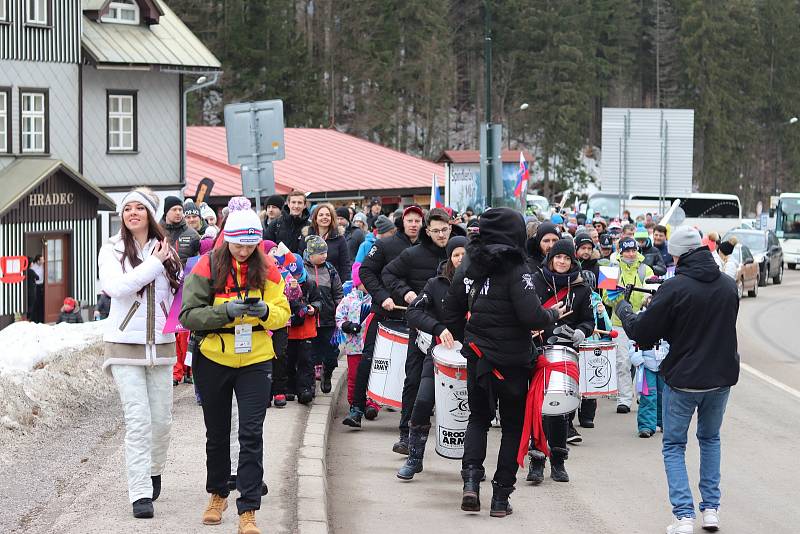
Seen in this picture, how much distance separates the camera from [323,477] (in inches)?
348

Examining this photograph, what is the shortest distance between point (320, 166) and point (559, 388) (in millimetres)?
40365

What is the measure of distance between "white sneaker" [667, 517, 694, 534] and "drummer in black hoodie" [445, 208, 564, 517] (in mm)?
1028

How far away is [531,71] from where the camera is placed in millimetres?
86062

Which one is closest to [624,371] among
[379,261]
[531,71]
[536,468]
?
[379,261]

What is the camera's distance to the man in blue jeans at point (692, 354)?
7.96m

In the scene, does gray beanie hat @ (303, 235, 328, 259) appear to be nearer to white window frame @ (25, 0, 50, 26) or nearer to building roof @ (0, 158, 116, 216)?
building roof @ (0, 158, 116, 216)

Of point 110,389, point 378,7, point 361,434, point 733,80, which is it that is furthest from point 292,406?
point 733,80

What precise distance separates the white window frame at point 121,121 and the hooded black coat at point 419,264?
26124mm

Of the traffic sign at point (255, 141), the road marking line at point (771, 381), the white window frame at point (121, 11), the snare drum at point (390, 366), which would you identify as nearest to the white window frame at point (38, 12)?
the white window frame at point (121, 11)

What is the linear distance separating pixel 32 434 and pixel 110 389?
6.87 feet

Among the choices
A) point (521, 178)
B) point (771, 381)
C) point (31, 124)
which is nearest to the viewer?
point (771, 381)

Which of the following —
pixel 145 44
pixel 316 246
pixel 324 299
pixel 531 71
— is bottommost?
pixel 324 299

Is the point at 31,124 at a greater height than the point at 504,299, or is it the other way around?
the point at 31,124

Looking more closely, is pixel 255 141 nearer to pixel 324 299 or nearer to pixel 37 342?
pixel 37 342
